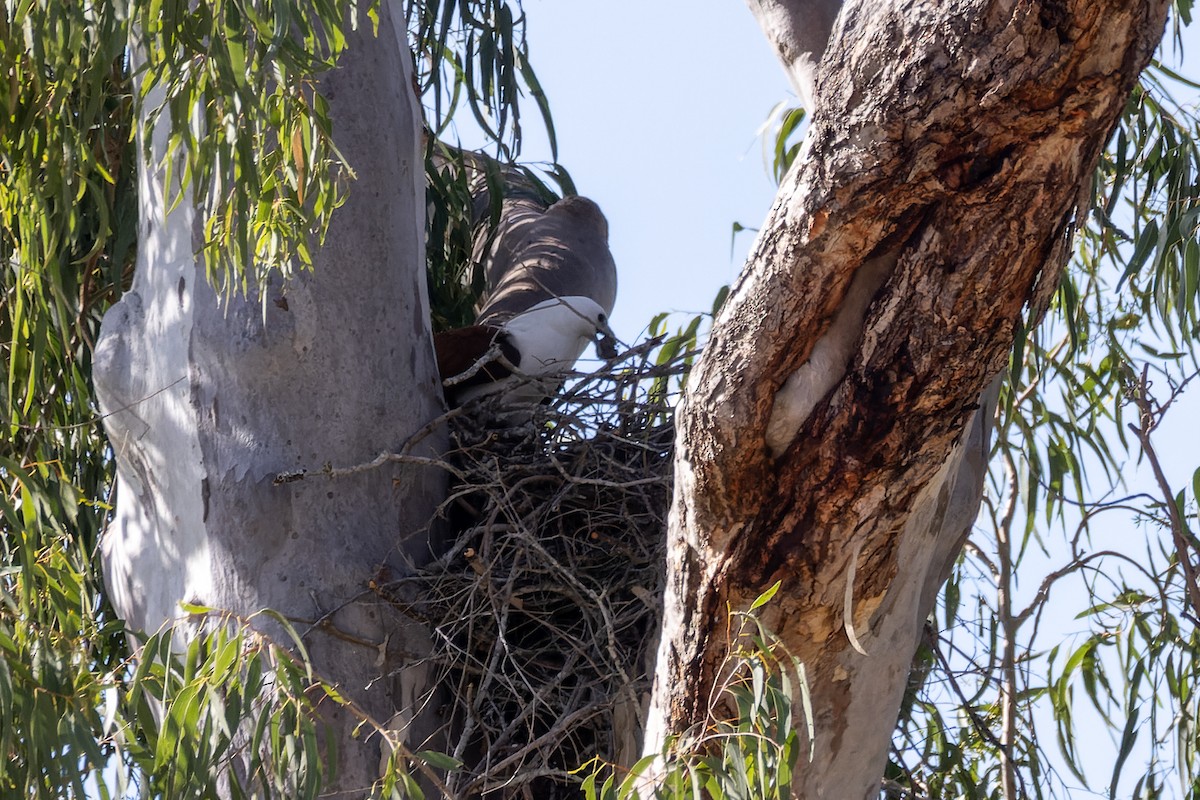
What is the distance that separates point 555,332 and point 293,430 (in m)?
1.01

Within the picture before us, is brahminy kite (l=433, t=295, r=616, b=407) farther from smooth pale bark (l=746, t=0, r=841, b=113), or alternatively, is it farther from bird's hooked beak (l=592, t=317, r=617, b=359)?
smooth pale bark (l=746, t=0, r=841, b=113)

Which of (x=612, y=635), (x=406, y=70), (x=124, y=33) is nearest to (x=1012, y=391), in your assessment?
(x=612, y=635)

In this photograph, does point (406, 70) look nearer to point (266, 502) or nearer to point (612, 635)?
point (266, 502)

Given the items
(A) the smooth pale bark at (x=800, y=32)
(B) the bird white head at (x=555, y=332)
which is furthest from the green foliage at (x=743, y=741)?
(B) the bird white head at (x=555, y=332)

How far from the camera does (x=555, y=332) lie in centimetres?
303

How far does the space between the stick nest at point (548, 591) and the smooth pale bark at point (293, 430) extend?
3.2 inches

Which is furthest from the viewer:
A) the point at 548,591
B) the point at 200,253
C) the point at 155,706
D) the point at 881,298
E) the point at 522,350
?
the point at 522,350

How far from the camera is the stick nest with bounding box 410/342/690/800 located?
2088 millimetres

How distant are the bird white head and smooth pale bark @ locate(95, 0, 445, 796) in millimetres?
651

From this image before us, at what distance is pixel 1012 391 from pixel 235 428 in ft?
4.81

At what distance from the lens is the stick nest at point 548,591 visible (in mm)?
2088

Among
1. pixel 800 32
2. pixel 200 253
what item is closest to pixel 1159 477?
pixel 800 32

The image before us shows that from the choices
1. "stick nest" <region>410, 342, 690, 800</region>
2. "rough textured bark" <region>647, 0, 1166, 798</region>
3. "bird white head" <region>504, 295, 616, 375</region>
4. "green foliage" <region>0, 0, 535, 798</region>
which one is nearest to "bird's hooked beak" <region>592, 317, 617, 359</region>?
"bird white head" <region>504, 295, 616, 375</region>

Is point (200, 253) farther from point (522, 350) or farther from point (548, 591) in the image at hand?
point (522, 350)
